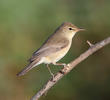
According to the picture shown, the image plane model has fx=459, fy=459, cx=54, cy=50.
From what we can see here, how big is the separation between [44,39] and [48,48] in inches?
84.8

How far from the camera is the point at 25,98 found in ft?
26.8

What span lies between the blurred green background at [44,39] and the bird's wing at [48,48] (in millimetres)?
1383

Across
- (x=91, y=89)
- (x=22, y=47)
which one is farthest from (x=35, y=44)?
(x=91, y=89)

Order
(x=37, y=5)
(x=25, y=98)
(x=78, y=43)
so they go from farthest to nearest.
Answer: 1. (x=37, y=5)
2. (x=78, y=43)
3. (x=25, y=98)

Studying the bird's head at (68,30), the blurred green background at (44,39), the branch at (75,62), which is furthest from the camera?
the blurred green background at (44,39)

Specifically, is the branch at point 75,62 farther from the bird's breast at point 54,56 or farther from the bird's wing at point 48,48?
the bird's breast at point 54,56

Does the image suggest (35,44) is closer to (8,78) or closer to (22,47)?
(22,47)

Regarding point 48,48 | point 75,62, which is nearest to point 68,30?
point 48,48

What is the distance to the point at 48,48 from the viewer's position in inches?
267

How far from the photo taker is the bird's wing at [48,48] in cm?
656

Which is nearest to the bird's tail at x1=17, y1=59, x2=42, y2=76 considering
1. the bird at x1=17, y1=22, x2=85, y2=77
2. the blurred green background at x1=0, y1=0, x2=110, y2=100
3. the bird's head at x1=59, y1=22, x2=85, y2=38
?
the bird at x1=17, y1=22, x2=85, y2=77

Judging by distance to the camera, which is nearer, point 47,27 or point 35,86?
point 35,86

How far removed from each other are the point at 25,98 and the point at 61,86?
2.32 feet

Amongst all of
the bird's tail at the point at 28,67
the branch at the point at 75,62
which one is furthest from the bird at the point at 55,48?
the branch at the point at 75,62
